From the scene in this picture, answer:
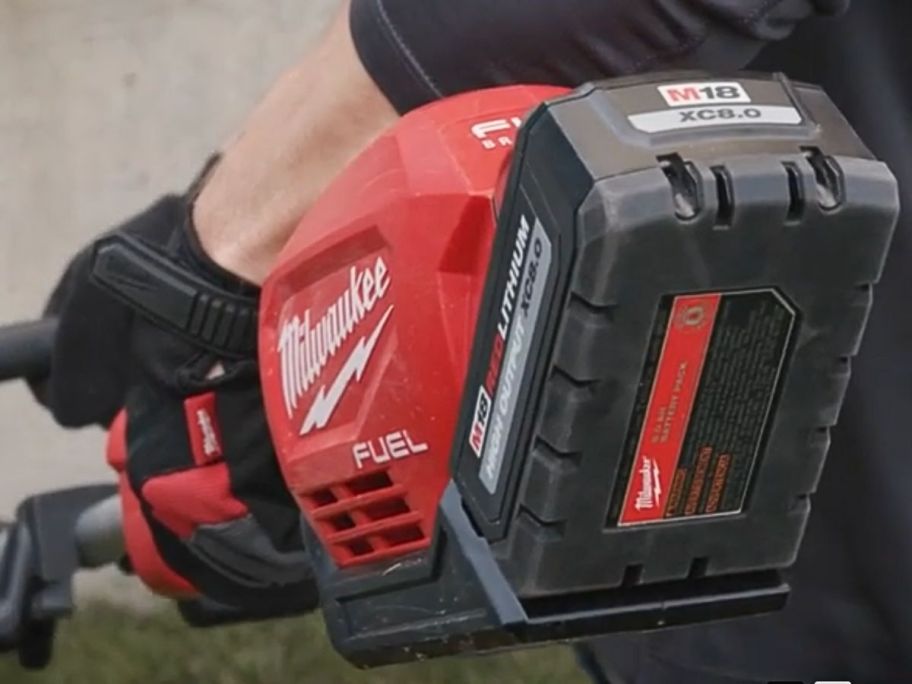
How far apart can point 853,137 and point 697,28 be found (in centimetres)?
11

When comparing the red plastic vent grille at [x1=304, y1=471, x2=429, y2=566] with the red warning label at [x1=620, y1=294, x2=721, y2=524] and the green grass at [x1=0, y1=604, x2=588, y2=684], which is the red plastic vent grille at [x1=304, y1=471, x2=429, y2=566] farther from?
the green grass at [x1=0, y1=604, x2=588, y2=684]

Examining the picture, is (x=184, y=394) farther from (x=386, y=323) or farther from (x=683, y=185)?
(x=683, y=185)

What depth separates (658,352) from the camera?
72cm

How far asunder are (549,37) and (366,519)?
0.94 ft

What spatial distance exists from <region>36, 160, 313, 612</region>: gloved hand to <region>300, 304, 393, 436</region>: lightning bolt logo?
5.4 inches

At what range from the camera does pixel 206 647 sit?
2199mm

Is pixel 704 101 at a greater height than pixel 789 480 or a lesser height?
greater

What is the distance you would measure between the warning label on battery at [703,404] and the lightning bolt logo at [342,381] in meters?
0.17

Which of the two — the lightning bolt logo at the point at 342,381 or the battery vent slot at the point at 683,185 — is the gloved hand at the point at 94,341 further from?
the battery vent slot at the point at 683,185

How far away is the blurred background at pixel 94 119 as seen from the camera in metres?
2.36

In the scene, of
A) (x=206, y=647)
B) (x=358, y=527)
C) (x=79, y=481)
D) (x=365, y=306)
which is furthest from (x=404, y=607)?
(x=79, y=481)

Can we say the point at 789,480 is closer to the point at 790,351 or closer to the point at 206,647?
the point at 790,351

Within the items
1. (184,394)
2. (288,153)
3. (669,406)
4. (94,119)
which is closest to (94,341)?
(184,394)

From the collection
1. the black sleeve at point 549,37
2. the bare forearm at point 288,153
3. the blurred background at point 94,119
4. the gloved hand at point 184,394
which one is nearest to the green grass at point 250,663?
the blurred background at point 94,119
